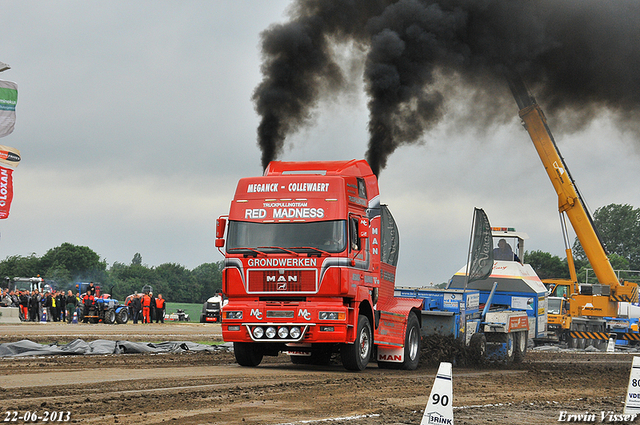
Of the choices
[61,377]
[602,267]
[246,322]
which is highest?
[602,267]

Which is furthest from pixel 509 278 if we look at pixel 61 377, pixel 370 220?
pixel 61 377

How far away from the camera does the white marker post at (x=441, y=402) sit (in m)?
6.79

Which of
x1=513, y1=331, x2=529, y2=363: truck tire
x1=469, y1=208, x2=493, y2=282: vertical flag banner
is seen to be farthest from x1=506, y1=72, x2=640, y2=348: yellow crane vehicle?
x1=513, y1=331, x2=529, y2=363: truck tire

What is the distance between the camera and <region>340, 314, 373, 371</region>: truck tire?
14759 mm

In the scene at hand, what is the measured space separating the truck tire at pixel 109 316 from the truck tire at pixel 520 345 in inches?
1014

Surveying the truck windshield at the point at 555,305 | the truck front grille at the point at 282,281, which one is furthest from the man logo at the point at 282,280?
the truck windshield at the point at 555,305

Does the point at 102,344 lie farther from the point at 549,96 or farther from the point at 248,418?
the point at 549,96

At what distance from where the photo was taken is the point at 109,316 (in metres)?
40.4

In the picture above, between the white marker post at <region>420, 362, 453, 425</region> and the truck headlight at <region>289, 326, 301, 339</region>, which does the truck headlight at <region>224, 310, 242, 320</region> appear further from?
the white marker post at <region>420, 362, 453, 425</region>

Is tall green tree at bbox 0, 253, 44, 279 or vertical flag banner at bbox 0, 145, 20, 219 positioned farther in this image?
tall green tree at bbox 0, 253, 44, 279

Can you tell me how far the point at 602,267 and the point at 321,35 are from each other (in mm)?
15362

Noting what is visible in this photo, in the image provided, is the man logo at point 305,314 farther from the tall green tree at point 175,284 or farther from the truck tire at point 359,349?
the tall green tree at point 175,284

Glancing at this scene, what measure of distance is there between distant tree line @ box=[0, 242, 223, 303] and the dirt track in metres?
105

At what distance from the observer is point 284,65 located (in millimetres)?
20672
